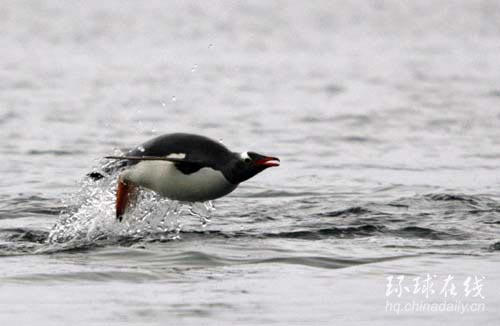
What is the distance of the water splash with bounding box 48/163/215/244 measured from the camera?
10.7 m

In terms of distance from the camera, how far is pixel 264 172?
15.0 m

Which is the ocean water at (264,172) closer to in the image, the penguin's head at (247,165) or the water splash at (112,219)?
the water splash at (112,219)

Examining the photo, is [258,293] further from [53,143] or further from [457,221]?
[53,143]

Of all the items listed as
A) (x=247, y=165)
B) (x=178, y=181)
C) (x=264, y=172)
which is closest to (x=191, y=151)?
(x=178, y=181)

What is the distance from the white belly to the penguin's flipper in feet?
0.52

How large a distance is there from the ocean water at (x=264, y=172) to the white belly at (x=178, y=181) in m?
0.42

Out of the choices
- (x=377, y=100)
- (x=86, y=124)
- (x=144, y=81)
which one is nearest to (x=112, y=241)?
(x=86, y=124)

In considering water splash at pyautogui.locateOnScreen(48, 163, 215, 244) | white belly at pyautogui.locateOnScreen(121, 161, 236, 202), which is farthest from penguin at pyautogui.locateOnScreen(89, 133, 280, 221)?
water splash at pyautogui.locateOnScreen(48, 163, 215, 244)

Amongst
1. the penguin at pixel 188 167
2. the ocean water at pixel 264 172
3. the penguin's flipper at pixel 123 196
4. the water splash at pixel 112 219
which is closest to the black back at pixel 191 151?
the penguin at pixel 188 167

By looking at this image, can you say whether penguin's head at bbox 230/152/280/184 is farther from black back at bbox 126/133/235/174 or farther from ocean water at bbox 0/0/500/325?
ocean water at bbox 0/0/500/325

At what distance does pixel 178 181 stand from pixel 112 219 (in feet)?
3.03

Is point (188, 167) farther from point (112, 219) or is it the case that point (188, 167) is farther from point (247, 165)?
point (112, 219)

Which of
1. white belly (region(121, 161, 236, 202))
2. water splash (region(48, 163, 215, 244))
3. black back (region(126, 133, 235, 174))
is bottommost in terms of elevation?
water splash (region(48, 163, 215, 244))

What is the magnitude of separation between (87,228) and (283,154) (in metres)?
5.98
